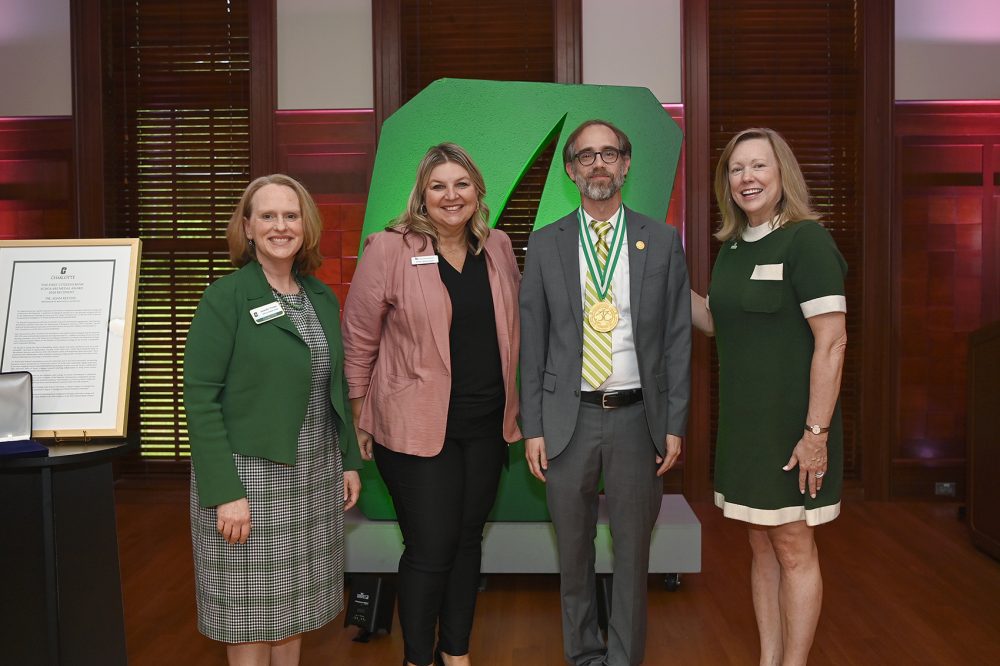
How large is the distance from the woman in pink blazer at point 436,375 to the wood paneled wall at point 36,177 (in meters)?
3.45

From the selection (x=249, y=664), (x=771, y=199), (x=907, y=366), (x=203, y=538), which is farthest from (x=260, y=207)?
(x=907, y=366)

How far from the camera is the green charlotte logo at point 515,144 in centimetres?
333

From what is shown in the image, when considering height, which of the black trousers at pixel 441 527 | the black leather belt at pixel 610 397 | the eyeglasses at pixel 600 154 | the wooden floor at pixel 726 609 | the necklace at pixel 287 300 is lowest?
the wooden floor at pixel 726 609

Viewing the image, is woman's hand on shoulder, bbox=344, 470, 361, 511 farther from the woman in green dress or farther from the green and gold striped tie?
the woman in green dress

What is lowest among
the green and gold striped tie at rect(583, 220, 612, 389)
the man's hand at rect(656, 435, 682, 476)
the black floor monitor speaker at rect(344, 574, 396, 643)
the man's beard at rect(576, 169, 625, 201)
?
the black floor monitor speaker at rect(344, 574, 396, 643)

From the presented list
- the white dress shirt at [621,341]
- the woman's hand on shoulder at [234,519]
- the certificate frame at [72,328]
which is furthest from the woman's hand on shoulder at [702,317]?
the certificate frame at [72,328]

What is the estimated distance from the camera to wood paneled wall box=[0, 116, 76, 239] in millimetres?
4871

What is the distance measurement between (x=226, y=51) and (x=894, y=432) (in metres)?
4.73

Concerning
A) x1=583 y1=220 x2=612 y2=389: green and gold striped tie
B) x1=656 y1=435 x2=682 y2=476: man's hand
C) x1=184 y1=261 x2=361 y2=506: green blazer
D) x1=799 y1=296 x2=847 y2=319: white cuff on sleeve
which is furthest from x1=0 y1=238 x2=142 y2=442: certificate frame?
x1=799 y1=296 x2=847 y2=319: white cuff on sleeve

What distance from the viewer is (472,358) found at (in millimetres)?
2303

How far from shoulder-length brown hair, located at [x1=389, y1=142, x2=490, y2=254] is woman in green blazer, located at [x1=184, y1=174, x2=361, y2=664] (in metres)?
0.29

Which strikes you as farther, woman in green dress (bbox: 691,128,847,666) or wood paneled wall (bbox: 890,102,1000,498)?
wood paneled wall (bbox: 890,102,1000,498)

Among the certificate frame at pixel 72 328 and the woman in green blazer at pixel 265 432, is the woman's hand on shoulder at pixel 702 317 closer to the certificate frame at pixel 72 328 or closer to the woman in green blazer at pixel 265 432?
the woman in green blazer at pixel 265 432

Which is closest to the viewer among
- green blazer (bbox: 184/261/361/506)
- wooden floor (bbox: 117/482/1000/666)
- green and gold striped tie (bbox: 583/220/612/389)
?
green blazer (bbox: 184/261/361/506)
